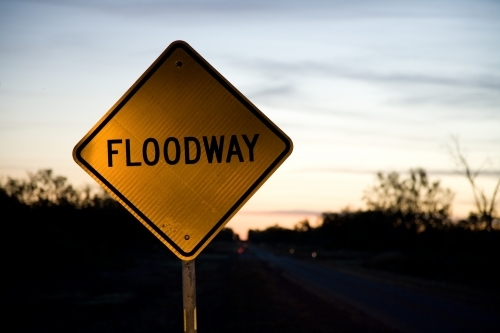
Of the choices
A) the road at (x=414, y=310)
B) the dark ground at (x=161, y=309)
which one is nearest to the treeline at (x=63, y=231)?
the dark ground at (x=161, y=309)

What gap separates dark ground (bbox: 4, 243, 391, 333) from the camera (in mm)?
16562

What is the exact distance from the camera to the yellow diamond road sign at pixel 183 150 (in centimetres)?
310

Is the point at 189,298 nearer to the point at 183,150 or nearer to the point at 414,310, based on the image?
the point at 183,150

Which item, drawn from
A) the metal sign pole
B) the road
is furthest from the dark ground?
the metal sign pole

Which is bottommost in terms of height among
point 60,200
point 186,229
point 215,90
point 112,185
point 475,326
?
point 475,326

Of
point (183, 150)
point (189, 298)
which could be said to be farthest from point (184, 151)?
point (189, 298)

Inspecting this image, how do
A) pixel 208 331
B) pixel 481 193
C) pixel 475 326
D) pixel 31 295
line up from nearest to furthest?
pixel 208 331
pixel 475 326
pixel 31 295
pixel 481 193

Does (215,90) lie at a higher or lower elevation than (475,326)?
higher

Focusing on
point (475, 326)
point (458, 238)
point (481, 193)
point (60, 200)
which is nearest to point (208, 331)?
point (475, 326)

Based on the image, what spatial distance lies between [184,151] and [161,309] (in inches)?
751

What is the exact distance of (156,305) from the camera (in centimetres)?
2272

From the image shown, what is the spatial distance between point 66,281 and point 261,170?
32029 millimetres

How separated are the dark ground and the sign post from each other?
12.8 m

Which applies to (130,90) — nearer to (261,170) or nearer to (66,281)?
(261,170)
